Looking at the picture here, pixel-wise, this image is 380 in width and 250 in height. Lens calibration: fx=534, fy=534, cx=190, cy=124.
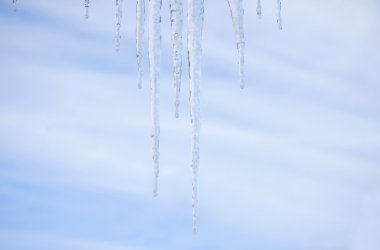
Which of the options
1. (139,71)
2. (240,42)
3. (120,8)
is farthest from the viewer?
(120,8)

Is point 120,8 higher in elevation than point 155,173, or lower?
→ higher

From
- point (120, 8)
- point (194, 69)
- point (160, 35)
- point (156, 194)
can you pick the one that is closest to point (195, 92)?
point (194, 69)

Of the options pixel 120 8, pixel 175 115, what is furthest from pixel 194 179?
pixel 120 8

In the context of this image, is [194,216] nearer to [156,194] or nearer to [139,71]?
[156,194]

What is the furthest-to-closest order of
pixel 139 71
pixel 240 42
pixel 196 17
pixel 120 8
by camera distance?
pixel 120 8 < pixel 139 71 < pixel 240 42 < pixel 196 17

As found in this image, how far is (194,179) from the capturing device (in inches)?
290

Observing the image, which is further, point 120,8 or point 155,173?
point 120,8

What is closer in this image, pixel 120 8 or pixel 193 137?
pixel 193 137

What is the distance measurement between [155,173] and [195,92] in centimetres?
125

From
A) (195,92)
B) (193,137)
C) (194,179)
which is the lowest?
(194,179)

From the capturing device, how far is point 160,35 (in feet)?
23.4

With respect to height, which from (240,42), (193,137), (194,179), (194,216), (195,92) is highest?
(240,42)

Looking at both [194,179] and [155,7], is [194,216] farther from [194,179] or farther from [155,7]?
[155,7]

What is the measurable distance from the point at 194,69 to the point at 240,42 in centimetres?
76
